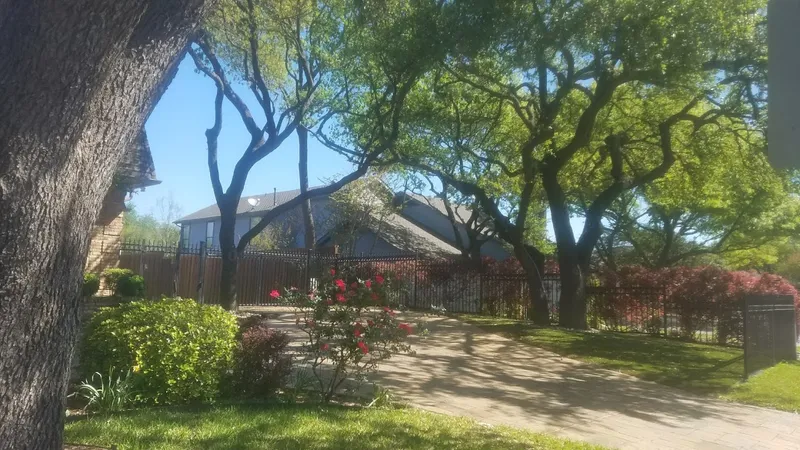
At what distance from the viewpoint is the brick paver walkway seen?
23.7 ft

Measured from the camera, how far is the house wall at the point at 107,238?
1642 centimetres

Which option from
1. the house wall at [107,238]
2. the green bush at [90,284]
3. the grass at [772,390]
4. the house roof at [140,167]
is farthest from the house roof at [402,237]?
the grass at [772,390]

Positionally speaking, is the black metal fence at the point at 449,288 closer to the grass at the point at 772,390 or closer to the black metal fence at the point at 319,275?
the black metal fence at the point at 319,275

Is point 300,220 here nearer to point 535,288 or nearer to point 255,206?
point 255,206

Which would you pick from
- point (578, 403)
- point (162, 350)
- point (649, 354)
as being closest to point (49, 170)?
point (162, 350)

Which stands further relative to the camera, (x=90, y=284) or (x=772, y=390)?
(x=90, y=284)

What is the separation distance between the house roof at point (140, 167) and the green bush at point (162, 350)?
7.89 metres

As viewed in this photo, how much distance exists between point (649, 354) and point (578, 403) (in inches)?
200

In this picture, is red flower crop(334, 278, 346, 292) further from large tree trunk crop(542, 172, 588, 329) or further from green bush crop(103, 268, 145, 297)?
green bush crop(103, 268, 145, 297)

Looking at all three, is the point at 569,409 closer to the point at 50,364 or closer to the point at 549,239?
the point at 50,364

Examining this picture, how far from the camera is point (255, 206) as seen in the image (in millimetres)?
44594

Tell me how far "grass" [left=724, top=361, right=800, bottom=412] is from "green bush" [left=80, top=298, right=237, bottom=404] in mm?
7183

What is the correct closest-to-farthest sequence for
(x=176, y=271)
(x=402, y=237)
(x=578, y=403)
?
(x=578, y=403)
(x=176, y=271)
(x=402, y=237)

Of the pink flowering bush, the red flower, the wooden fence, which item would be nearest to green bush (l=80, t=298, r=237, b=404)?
the red flower
